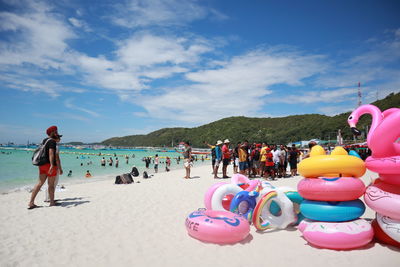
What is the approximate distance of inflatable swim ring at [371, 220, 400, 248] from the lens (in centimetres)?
368

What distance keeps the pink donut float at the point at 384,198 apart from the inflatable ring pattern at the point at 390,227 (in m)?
0.13

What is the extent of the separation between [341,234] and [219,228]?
1788 mm

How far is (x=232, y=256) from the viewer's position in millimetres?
3533

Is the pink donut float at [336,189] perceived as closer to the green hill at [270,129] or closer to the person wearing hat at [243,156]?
the person wearing hat at [243,156]

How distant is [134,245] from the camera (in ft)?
12.9

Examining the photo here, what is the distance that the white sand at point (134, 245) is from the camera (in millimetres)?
3373

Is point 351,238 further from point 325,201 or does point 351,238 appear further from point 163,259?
point 163,259

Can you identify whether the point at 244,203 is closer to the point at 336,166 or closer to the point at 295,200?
the point at 295,200

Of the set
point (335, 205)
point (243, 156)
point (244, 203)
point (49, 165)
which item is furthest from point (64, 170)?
point (335, 205)

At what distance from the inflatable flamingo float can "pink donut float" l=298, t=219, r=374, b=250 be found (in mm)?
276

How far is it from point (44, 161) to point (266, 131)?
110 meters

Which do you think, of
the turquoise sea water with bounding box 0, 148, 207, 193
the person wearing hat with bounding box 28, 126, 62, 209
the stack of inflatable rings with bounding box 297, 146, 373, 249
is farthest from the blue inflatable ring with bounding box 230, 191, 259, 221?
the turquoise sea water with bounding box 0, 148, 207, 193

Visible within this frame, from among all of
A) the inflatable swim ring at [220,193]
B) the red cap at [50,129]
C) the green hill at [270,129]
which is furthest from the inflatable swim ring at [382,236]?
the green hill at [270,129]

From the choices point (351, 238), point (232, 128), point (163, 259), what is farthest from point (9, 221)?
point (232, 128)
